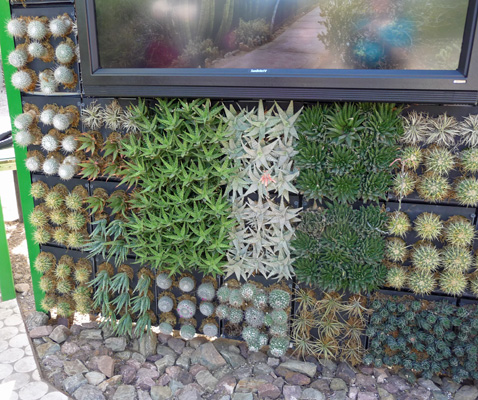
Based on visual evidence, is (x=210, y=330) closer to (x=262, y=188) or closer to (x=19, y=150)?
(x=262, y=188)

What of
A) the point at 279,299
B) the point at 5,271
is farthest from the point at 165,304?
the point at 5,271

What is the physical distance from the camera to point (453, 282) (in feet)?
6.79

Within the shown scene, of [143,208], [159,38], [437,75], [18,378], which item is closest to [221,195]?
[143,208]

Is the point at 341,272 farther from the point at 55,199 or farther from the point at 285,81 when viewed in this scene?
the point at 55,199

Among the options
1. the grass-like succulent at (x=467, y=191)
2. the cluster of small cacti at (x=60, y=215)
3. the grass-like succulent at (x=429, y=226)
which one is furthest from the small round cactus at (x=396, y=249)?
the cluster of small cacti at (x=60, y=215)

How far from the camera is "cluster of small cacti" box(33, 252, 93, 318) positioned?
104 inches

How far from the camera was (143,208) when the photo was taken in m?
2.31

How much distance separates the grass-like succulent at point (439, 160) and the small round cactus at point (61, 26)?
6.82 ft

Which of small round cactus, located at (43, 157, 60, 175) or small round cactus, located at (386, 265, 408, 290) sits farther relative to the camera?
small round cactus, located at (43, 157, 60, 175)

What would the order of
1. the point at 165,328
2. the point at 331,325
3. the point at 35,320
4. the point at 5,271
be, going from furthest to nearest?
the point at 5,271, the point at 35,320, the point at 165,328, the point at 331,325

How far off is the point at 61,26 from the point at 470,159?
2.28 m

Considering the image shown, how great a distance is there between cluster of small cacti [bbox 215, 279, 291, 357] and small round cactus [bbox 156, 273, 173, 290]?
1.01ft

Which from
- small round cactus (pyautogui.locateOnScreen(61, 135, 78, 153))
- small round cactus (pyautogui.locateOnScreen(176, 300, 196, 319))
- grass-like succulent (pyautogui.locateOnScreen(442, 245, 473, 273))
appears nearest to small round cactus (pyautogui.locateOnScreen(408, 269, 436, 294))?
→ grass-like succulent (pyautogui.locateOnScreen(442, 245, 473, 273))

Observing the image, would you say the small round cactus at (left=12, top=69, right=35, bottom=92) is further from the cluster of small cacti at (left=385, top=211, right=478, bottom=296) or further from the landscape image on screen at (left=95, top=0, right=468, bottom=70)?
the cluster of small cacti at (left=385, top=211, right=478, bottom=296)
